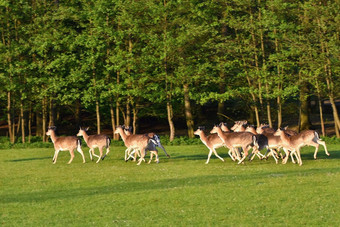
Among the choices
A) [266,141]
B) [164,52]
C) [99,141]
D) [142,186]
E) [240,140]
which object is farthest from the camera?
[164,52]

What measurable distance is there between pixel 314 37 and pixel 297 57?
9.55 ft

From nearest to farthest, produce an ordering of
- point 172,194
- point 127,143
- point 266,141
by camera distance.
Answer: point 172,194 < point 266,141 < point 127,143

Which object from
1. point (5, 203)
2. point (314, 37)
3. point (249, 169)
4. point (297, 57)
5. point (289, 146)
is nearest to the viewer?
point (5, 203)

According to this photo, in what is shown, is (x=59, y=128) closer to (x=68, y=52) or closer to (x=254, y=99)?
(x=68, y=52)

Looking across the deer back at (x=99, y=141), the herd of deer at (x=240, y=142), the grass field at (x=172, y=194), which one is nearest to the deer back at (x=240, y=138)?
the herd of deer at (x=240, y=142)

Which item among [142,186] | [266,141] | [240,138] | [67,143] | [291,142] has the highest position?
[67,143]

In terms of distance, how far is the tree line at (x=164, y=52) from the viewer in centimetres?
4131

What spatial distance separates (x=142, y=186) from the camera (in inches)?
778

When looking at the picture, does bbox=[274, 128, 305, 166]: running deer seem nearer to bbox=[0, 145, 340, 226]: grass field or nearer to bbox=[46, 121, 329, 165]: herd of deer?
bbox=[46, 121, 329, 165]: herd of deer

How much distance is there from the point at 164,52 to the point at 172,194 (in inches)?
991

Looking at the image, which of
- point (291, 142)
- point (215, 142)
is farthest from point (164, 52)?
point (291, 142)

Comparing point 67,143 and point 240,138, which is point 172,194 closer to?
point 240,138

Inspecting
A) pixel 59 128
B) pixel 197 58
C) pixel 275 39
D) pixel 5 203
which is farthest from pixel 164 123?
pixel 5 203

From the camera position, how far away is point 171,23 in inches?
1666
